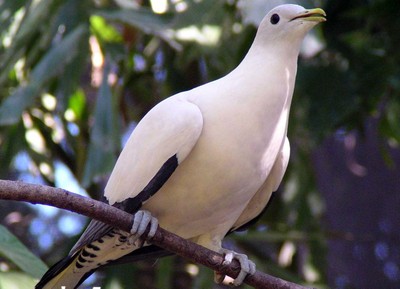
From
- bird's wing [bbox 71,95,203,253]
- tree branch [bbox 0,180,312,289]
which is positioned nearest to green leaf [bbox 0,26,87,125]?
bird's wing [bbox 71,95,203,253]

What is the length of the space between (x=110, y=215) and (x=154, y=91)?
330 cm

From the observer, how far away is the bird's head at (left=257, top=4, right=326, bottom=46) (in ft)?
10.7

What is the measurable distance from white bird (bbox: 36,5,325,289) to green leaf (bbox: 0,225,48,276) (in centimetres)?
24

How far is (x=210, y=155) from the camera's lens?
119 inches

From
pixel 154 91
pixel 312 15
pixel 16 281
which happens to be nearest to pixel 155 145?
pixel 312 15

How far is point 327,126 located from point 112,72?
134 centimetres

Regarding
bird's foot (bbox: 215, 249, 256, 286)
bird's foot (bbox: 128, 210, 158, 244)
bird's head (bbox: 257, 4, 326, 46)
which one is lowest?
bird's foot (bbox: 215, 249, 256, 286)

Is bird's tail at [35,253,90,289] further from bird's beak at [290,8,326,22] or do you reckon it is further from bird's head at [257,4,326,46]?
bird's beak at [290,8,326,22]

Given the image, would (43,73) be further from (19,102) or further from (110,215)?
(110,215)

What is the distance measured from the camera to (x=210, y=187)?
3.05m

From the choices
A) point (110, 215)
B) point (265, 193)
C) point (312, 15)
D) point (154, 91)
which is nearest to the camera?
point (110, 215)

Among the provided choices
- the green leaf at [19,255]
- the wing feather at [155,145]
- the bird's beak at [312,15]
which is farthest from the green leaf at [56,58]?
the bird's beak at [312,15]

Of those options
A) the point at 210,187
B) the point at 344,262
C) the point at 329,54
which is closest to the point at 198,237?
the point at 210,187

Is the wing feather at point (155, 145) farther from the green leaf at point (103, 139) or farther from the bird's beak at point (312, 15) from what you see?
the green leaf at point (103, 139)
